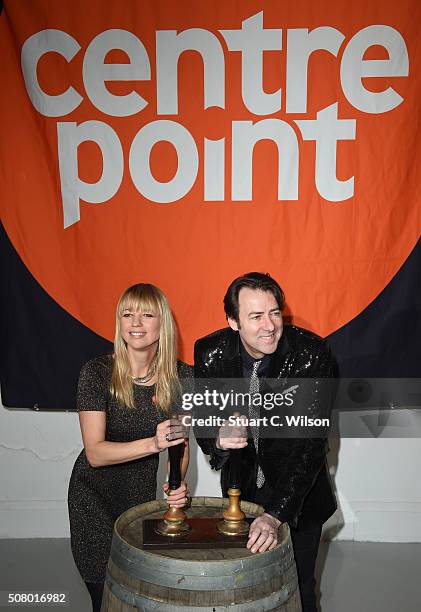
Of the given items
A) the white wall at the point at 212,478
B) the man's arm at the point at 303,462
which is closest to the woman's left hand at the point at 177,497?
the man's arm at the point at 303,462

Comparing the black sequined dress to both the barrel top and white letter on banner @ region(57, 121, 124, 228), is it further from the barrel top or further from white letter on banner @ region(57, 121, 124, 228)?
white letter on banner @ region(57, 121, 124, 228)

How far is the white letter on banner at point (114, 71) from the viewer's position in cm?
259

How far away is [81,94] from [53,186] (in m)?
0.40

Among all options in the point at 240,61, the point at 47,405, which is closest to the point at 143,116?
the point at 240,61

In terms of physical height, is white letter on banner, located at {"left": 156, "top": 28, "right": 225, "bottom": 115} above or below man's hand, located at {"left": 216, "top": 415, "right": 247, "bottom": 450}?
above

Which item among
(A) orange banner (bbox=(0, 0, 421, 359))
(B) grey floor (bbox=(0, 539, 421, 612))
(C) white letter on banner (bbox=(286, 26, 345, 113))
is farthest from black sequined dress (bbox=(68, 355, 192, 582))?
(C) white letter on banner (bbox=(286, 26, 345, 113))

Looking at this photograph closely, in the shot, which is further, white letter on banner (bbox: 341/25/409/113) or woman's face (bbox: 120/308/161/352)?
white letter on banner (bbox: 341/25/409/113)

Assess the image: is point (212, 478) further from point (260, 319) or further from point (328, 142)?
point (328, 142)

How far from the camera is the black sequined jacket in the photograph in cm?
177

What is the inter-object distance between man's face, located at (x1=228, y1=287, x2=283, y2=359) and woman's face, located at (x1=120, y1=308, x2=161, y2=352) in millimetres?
269

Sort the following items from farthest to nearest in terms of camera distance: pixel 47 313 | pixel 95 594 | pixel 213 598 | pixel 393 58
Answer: pixel 47 313, pixel 393 58, pixel 95 594, pixel 213 598

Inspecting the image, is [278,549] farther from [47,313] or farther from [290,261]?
[47,313]

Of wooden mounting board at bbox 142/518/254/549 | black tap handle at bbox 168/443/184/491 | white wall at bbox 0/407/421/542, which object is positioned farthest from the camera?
white wall at bbox 0/407/421/542

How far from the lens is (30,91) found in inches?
103
